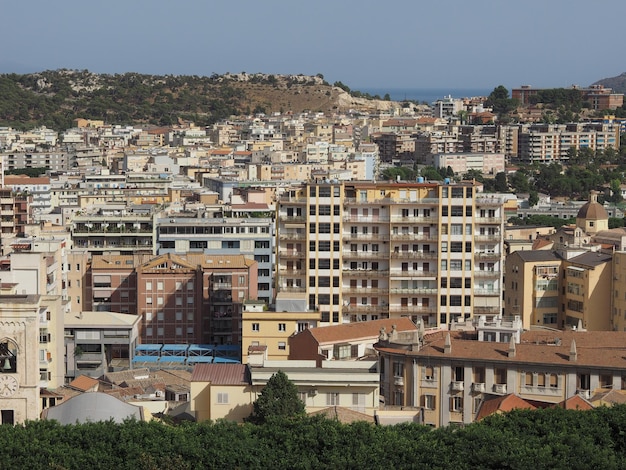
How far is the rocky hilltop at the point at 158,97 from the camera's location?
166 m

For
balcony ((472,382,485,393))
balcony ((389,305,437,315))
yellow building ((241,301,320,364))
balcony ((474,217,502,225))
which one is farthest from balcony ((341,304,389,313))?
balcony ((472,382,485,393))

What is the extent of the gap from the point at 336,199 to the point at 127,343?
7942 millimetres

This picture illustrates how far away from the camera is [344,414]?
28953mm

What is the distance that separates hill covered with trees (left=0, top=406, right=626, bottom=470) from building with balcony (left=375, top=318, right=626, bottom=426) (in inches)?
159

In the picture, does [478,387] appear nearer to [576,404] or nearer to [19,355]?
[576,404]

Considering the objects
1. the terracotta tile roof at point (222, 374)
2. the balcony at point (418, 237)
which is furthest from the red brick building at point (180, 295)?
the terracotta tile roof at point (222, 374)

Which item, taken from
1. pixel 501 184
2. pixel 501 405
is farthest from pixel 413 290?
pixel 501 184

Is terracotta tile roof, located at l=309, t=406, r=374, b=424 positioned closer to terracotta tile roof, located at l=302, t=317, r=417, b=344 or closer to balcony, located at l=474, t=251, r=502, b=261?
terracotta tile roof, located at l=302, t=317, r=417, b=344

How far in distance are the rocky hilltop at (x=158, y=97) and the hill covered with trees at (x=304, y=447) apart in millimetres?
132761

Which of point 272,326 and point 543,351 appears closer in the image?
point 543,351

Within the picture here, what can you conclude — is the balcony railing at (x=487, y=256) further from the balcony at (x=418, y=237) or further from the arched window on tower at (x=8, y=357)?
the arched window on tower at (x=8, y=357)

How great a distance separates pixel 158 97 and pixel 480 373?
148 m

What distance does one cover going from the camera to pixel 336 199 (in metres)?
44.4

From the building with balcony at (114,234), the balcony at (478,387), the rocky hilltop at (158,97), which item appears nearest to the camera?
the balcony at (478,387)
